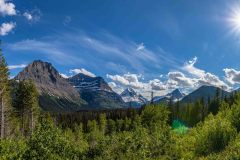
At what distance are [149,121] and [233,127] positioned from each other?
101m

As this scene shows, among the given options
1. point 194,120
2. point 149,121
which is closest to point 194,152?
point 149,121

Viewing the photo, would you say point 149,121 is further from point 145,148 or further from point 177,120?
point 145,148

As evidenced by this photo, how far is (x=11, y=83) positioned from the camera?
9700 cm

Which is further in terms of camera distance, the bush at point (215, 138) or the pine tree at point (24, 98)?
the pine tree at point (24, 98)

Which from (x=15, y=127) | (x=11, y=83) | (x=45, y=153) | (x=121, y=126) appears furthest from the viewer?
(x=121, y=126)

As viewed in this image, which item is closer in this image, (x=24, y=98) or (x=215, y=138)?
(x=215, y=138)

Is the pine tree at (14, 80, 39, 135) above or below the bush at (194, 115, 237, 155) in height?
above

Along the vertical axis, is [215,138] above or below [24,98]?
below

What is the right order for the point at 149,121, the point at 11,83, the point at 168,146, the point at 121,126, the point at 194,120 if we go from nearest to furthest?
1. the point at 168,146
2. the point at 11,83
3. the point at 149,121
4. the point at 194,120
5. the point at 121,126

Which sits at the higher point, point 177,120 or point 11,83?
point 11,83

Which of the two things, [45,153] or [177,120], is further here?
[177,120]

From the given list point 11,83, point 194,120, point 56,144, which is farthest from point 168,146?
point 194,120

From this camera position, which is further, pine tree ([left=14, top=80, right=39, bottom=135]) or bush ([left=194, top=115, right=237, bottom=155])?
pine tree ([left=14, top=80, right=39, bottom=135])

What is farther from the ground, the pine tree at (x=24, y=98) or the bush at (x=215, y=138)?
the pine tree at (x=24, y=98)
